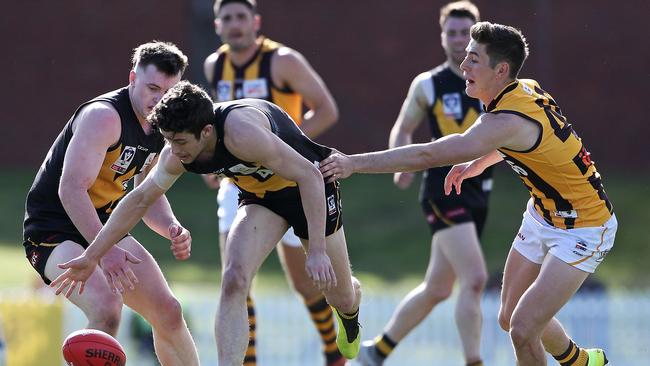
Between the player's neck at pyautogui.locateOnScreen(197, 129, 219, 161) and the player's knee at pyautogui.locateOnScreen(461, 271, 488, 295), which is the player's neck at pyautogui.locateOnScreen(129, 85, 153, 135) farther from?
the player's knee at pyautogui.locateOnScreen(461, 271, 488, 295)

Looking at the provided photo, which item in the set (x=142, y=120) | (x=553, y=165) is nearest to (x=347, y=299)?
(x=553, y=165)

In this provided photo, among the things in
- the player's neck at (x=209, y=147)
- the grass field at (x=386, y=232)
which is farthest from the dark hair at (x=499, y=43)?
the grass field at (x=386, y=232)

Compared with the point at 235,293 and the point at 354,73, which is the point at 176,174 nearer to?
the point at 235,293

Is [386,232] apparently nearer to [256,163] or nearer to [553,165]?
[553,165]

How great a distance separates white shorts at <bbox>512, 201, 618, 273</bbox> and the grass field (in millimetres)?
9567

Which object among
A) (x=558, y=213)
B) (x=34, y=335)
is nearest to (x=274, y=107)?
(x=558, y=213)

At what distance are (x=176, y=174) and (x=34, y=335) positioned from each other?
4.93 metres

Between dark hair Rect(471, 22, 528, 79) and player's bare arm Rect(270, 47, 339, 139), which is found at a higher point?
dark hair Rect(471, 22, 528, 79)

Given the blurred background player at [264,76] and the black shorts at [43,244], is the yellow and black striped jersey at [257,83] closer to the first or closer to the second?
the blurred background player at [264,76]

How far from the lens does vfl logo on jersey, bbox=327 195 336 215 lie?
21.8 feet

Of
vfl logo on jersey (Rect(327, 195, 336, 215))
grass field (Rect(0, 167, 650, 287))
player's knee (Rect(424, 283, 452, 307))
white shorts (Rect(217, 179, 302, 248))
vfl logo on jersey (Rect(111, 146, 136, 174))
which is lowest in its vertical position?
grass field (Rect(0, 167, 650, 287))

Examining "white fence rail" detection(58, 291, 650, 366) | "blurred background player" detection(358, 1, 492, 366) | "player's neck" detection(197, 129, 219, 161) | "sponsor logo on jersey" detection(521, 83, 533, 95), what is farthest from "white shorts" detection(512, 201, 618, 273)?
"white fence rail" detection(58, 291, 650, 366)

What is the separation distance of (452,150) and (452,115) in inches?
99.3

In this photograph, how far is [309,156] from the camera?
21.7 ft
